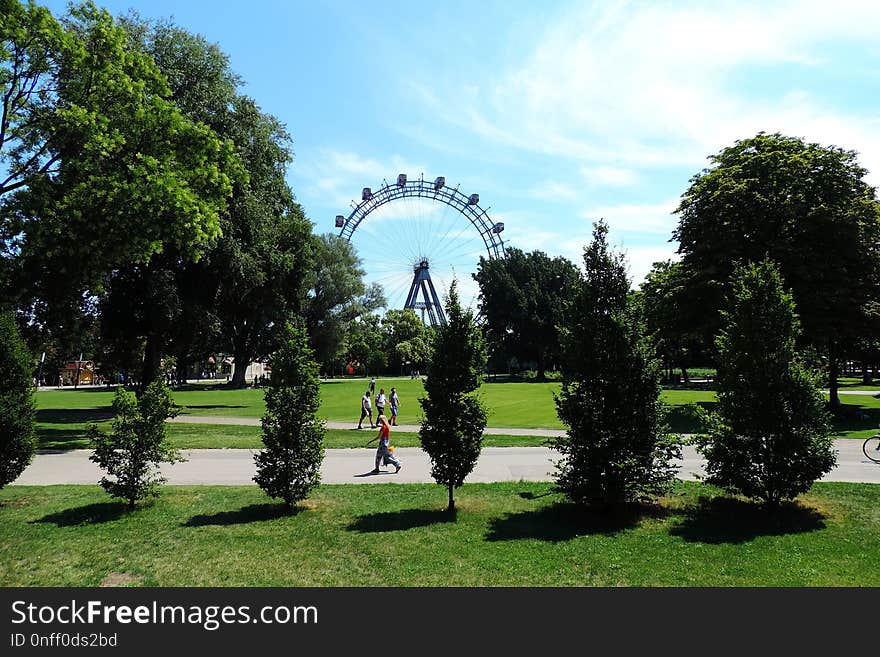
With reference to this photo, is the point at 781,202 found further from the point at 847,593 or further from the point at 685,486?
the point at 847,593

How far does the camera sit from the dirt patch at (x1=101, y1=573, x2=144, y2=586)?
7578 millimetres

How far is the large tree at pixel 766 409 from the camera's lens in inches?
422

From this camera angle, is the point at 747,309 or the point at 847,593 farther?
the point at 747,309

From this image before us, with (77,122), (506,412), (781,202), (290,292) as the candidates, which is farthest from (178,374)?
(781,202)

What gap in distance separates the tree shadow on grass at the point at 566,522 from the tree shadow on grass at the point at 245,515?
167 inches

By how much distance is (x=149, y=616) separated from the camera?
650 cm

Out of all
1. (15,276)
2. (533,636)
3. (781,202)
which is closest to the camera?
(533,636)

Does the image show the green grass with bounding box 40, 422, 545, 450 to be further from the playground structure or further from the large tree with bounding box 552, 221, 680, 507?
the playground structure

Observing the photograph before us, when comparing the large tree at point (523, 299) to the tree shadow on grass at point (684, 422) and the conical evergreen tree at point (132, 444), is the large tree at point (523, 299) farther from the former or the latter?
the conical evergreen tree at point (132, 444)

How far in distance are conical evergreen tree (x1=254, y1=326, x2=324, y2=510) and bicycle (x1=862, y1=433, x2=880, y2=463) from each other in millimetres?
16674

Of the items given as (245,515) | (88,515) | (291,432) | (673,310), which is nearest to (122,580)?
(245,515)

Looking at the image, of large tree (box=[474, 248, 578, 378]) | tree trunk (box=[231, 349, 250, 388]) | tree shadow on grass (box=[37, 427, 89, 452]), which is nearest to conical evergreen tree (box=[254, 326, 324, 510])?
tree shadow on grass (box=[37, 427, 89, 452])

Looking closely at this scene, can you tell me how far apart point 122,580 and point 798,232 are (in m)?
29.3

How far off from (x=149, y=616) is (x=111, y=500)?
6.77 meters
